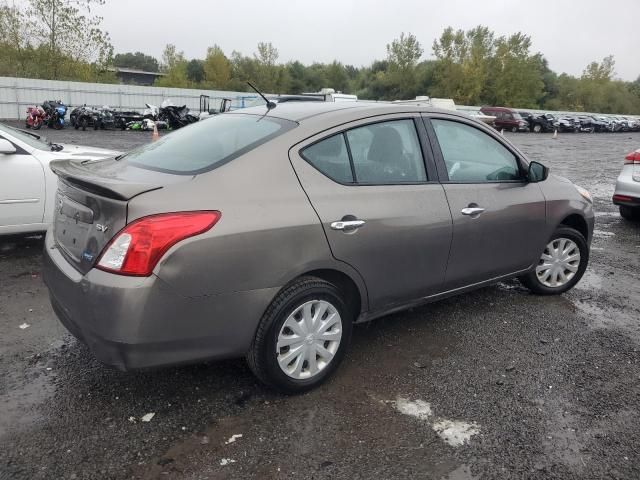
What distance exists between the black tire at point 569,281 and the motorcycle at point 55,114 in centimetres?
2321

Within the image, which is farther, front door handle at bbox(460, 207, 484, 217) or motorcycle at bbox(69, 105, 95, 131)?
motorcycle at bbox(69, 105, 95, 131)

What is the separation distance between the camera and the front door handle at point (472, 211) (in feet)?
11.9

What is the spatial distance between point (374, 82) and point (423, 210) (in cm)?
7410

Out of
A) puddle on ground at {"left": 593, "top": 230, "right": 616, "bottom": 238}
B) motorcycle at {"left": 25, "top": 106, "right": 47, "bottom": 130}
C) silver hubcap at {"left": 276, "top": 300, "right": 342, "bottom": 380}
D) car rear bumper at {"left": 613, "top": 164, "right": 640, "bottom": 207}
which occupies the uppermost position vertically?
car rear bumper at {"left": 613, "top": 164, "right": 640, "bottom": 207}

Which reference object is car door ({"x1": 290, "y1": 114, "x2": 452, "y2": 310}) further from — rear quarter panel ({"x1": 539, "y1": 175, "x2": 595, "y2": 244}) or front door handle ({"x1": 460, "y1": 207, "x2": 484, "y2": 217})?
rear quarter panel ({"x1": 539, "y1": 175, "x2": 595, "y2": 244})

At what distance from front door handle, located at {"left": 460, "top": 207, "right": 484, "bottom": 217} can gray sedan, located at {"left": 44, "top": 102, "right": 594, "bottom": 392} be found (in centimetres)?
1

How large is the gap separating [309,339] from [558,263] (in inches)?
109

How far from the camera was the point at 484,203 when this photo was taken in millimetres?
3760

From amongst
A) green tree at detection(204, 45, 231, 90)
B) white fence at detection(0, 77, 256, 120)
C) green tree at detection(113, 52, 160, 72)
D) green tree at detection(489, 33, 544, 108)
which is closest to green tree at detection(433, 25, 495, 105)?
green tree at detection(489, 33, 544, 108)

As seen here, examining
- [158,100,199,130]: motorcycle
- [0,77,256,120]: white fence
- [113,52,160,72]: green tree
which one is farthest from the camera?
[113,52,160,72]: green tree

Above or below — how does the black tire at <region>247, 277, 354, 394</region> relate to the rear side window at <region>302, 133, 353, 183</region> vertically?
below

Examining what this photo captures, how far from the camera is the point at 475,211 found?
145 inches

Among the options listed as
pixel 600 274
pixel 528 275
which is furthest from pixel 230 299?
pixel 600 274

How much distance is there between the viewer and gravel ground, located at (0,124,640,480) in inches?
97.7
